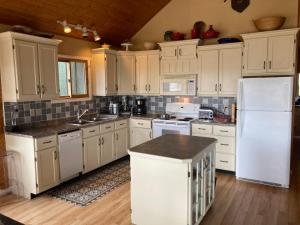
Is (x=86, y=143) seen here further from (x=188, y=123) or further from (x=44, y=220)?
(x=188, y=123)

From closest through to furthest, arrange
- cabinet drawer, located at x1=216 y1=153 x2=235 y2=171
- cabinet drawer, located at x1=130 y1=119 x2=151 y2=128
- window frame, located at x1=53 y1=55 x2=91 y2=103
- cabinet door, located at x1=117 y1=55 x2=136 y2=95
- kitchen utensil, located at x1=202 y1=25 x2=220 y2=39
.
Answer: cabinet drawer, located at x1=216 y1=153 x2=235 y2=171 → window frame, located at x1=53 y1=55 x2=91 y2=103 → kitchen utensil, located at x1=202 y1=25 x2=220 y2=39 → cabinet drawer, located at x1=130 y1=119 x2=151 y2=128 → cabinet door, located at x1=117 y1=55 x2=136 y2=95

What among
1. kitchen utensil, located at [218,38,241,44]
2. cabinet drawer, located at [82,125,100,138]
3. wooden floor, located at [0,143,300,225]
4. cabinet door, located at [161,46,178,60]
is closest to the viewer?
wooden floor, located at [0,143,300,225]

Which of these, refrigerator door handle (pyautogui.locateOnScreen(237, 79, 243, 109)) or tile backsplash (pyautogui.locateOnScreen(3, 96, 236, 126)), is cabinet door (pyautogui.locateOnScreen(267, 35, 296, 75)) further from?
tile backsplash (pyautogui.locateOnScreen(3, 96, 236, 126))

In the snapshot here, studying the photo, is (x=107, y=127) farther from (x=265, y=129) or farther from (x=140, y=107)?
(x=265, y=129)

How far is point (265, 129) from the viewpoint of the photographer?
3635 millimetres

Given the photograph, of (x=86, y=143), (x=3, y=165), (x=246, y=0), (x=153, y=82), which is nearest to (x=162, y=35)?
(x=153, y=82)

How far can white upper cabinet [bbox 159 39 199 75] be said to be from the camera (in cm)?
450

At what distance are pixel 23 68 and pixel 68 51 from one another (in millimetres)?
1219

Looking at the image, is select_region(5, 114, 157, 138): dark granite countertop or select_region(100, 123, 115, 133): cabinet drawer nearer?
select_region(5, 114, 157, 138): dark granite countertop

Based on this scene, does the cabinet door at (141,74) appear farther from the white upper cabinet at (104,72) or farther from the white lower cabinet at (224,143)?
the white lower cabinet at (224,143)

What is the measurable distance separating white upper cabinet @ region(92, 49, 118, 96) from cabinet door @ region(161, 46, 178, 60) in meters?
1.00

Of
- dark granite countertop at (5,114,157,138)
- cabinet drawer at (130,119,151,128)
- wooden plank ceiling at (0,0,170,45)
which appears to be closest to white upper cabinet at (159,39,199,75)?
wooden plank ceiling at (0,0,170,45)

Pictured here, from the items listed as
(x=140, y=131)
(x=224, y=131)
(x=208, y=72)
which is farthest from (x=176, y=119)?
(x=208, y=72)

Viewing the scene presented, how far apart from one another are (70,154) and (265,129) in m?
3.00
